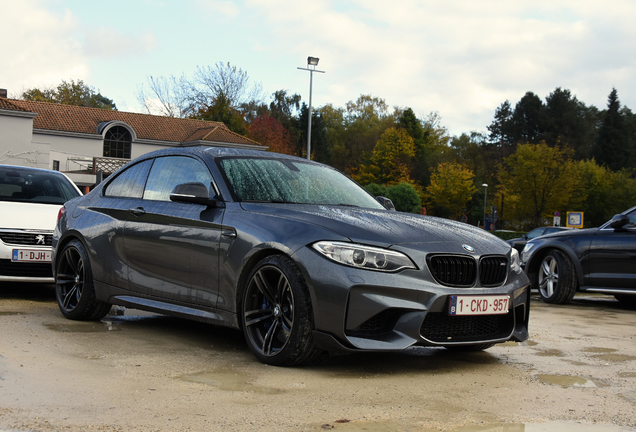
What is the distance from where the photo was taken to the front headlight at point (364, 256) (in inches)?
175

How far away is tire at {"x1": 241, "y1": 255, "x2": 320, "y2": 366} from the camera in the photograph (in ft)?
14.9

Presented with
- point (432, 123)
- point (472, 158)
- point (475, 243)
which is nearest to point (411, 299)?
point (475, 243)

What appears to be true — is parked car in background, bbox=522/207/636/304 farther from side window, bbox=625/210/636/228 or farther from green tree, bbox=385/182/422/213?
green tree, bbox=385/182/422/213

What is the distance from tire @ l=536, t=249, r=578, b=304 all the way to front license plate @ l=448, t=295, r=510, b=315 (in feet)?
20.4

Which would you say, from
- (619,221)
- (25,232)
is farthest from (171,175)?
(619,221)

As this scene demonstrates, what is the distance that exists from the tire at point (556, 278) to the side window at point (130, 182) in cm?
684

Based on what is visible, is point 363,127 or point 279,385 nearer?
point 279,385

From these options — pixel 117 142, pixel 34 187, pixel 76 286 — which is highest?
pixel 117 142

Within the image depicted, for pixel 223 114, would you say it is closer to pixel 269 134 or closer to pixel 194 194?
pixel 269 134

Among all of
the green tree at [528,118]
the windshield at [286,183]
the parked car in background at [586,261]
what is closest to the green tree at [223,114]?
the green tree at [528,118]

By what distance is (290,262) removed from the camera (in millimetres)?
4629

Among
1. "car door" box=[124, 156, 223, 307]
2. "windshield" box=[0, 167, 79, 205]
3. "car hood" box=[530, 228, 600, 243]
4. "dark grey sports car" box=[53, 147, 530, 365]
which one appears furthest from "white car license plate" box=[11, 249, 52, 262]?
"car hood" box=[530, 228, 600, 243]

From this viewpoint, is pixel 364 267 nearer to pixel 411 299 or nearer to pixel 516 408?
pixel 411 299

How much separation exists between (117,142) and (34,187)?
53052 mm
